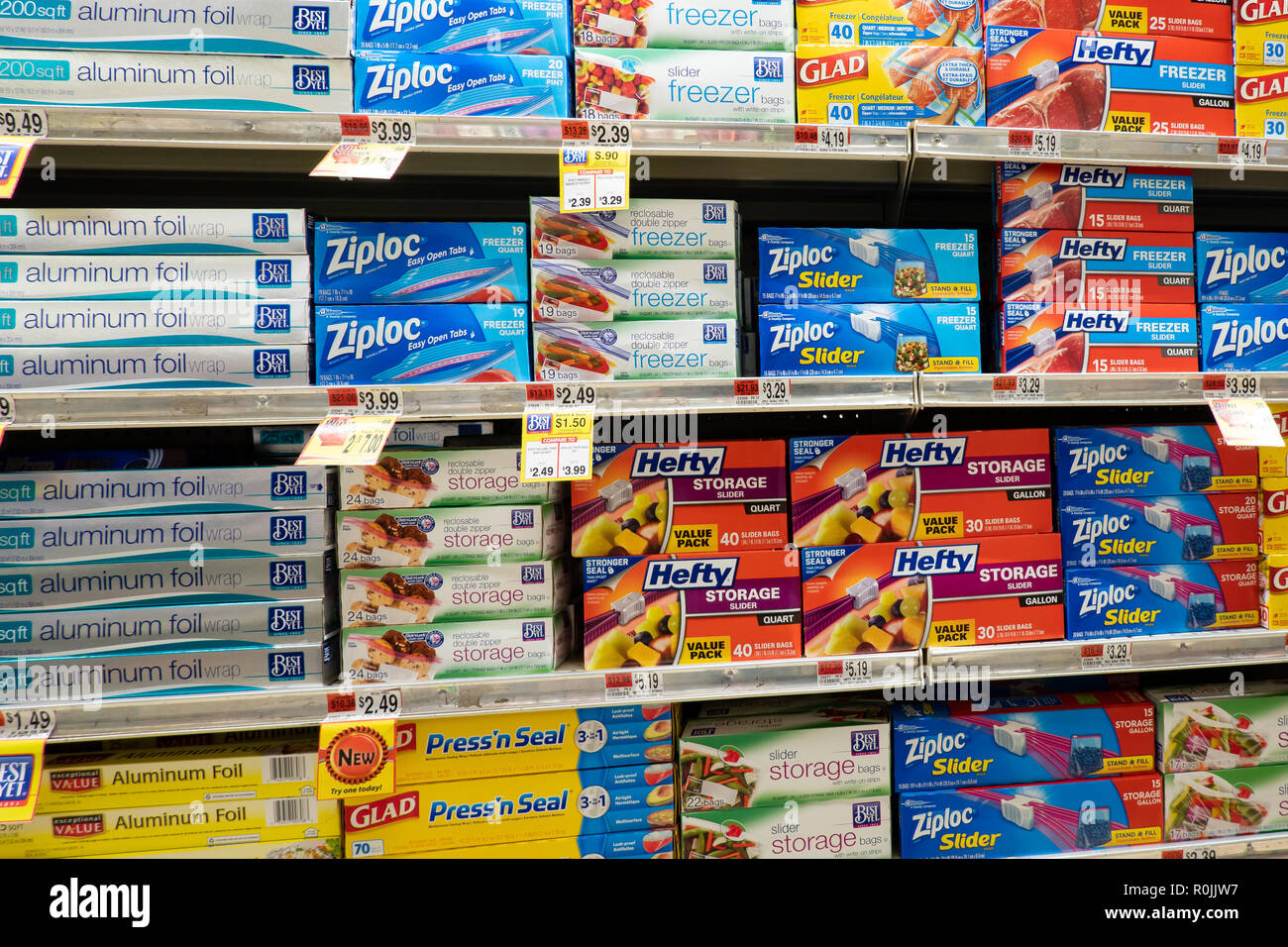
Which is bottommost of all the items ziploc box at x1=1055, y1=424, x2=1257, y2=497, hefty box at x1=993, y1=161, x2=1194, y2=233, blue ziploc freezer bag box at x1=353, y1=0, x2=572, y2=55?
ziploc box at x1=1055, y1=424, x2=1257, y2=497

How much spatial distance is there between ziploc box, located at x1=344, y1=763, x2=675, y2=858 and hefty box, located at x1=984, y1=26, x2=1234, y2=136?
1592 mm

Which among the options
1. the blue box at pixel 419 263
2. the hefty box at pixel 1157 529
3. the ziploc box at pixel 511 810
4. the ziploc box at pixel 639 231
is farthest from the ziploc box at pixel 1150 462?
the blue box at pixel 419 263

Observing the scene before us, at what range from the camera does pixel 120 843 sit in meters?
1.45

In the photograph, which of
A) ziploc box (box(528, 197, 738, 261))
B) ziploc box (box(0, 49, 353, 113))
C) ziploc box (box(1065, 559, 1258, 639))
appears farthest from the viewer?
ziploc box (box(1065, 559, 1258, 639))

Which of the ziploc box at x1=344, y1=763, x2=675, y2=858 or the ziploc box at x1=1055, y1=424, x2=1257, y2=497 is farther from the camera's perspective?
the ziploc box at x1=1055, y1=424, x2=1257, y2=497

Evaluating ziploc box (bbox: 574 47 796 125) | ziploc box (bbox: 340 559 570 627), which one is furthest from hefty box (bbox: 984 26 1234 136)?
ziploc box (bbox: 340 559 570 627)

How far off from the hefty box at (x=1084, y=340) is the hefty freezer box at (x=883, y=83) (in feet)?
1.48

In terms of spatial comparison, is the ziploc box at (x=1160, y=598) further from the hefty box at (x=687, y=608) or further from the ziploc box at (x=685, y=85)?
the ziploc box at (x=685, y=85)

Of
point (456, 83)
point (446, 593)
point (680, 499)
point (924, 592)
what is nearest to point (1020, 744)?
point (924, 592)

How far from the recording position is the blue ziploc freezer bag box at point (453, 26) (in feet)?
4.75

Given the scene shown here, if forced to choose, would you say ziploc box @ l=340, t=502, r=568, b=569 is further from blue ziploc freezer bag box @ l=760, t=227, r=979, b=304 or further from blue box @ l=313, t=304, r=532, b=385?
blue ziploc freezer bag box @ l=760, t=227, r=979, b=304

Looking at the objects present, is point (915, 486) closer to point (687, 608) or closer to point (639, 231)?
point (687, 608)

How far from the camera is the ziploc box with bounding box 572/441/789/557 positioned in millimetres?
1541

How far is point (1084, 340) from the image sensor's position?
1.56m
